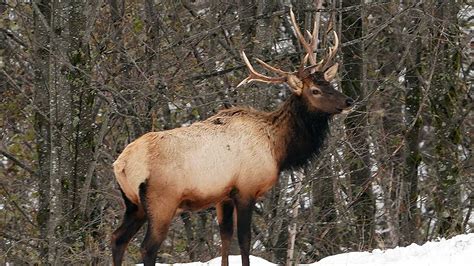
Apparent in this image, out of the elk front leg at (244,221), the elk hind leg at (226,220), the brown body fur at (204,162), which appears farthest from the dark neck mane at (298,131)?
the elk front leg at (244,221)

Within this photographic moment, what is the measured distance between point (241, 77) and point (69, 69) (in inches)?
164

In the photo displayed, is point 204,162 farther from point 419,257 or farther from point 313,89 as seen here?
point 419,257

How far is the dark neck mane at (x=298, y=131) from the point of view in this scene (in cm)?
1006

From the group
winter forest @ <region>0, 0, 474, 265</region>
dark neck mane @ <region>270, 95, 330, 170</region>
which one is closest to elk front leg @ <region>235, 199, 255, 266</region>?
dark neck mane @ <region>270, 95, 330, 170</region>

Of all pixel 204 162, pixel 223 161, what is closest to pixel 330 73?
pixel 223 161

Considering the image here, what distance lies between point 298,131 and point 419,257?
187 cm

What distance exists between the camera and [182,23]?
15383 millimetres

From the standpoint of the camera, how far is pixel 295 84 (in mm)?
10297

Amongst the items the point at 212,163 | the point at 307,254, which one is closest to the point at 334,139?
the point at 307,254

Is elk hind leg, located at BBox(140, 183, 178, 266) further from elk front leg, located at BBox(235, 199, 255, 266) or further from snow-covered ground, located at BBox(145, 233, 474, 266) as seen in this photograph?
snow-covered ground, located at BBox(145, 233, 474, 266)

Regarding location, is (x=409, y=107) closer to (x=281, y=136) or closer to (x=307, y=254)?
(x=307, y=254)

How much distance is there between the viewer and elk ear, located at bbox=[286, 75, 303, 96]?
1027cm

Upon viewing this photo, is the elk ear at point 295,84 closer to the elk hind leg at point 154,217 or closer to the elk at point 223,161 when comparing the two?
the elk at point 223,161

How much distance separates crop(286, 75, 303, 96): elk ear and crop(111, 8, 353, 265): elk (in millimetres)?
11
